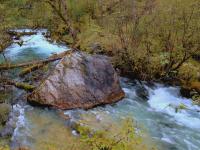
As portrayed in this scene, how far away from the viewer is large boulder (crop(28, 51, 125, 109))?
31.7 ft

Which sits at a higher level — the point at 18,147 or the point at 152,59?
the point at 152,59

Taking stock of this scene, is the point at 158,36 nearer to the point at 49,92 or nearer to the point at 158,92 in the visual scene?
the point at 158,92

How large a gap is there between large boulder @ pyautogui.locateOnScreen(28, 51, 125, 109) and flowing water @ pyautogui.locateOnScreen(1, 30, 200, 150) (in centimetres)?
30

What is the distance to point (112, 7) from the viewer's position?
17531mm

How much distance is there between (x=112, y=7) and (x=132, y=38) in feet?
19.6

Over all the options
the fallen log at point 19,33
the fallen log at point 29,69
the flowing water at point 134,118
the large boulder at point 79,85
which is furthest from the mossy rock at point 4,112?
the fallen log at point 19,33

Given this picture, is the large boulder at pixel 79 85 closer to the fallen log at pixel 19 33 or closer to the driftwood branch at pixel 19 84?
the driftwood branch at pixel 19 84

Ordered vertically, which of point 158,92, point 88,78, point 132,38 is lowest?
point 158,92

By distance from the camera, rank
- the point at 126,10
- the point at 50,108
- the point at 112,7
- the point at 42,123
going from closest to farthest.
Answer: the point at 42,123, the point at 50,108, the point at 126,10, the point at 112,7

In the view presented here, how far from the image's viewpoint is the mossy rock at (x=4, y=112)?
27.7 ft

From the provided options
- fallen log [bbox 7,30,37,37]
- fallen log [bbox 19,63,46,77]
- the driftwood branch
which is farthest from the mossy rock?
fallen log [bbox 7,30,37,37]

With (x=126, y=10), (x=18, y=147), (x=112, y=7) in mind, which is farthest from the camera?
(x=112, y=7)

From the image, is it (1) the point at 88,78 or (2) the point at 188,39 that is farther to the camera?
(2) the point at 188,39

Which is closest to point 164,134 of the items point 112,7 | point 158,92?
point 158,92
